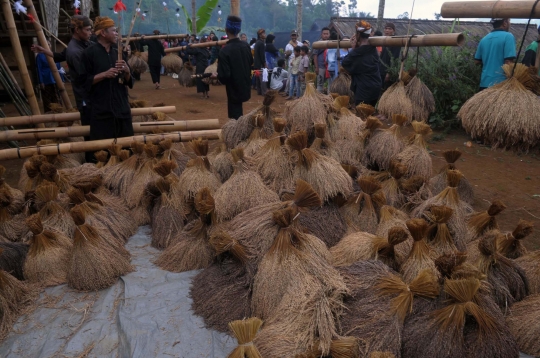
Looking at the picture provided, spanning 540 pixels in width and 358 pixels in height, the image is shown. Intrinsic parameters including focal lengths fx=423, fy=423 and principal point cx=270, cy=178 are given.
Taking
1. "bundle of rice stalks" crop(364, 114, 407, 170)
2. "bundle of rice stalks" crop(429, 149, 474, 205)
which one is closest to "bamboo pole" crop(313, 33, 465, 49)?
"bundle of rice stalks" crop(364, 114, 407, 170)

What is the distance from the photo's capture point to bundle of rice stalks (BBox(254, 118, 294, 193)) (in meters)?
3.59

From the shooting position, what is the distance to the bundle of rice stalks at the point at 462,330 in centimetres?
196

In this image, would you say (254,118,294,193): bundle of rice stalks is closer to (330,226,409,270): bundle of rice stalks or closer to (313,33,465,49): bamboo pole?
(330,226,409,270): bundle of rice stalks

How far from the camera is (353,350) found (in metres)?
1.91

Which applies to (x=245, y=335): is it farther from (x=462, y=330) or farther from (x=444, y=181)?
(x=444, y=181)

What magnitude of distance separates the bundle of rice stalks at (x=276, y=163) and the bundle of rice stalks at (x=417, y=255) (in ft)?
4.00

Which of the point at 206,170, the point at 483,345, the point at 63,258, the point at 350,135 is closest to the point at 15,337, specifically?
the point at 63,258

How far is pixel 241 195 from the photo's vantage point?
338cm

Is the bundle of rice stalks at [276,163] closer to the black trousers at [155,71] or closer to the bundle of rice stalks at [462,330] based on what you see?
the bundle of rice stalks at [462,330]

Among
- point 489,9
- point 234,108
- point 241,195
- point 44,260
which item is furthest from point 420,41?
point 44,260

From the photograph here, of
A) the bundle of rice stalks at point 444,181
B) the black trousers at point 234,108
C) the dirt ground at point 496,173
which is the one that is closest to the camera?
the bundle of rice stalks at point 444,181

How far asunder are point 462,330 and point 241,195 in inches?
74.5

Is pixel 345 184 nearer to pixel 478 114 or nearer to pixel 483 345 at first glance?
pixel 478 114

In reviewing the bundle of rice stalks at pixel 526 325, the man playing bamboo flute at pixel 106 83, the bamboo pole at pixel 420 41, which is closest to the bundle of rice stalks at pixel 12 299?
the man playing bamboo flute at pixel 106 83
